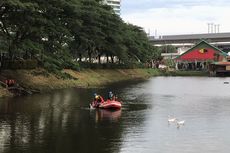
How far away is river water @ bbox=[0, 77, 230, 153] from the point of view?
2636 centimetres

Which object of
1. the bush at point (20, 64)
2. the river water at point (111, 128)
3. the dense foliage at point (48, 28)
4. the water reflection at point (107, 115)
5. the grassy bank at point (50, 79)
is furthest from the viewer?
the bush at point (20, 64)

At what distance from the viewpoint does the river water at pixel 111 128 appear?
2636 cm

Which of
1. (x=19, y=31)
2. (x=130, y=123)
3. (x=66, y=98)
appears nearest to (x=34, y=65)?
(x=19, y=31)

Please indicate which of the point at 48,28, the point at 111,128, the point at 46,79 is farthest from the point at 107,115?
the point at 46,79

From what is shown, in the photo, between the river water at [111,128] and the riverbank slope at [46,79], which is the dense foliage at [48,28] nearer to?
the riverbank slope at [46,79]

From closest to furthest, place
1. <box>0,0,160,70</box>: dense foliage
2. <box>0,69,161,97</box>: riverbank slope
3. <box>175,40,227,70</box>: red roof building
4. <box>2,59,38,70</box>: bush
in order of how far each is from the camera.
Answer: <box>0,0,160,70</box>: dense foliage < <box>0,69,161,97</box>: riverbank slope < <box>2,59,38,70</box>: bush < <box>175,40,227,70</box>: red roof building

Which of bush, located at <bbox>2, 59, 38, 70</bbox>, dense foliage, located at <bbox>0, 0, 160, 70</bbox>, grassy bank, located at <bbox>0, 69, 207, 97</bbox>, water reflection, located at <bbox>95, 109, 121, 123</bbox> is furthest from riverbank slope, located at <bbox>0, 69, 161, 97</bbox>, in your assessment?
water reflection, located at <bbox>95, 109, 121, 123</bbox>

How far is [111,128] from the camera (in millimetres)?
33031

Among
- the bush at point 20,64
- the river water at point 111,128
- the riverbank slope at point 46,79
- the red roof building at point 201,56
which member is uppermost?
the red roof building at point 201,56

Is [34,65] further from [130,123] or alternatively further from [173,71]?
[173,71]

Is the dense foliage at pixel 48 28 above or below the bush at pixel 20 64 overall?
above

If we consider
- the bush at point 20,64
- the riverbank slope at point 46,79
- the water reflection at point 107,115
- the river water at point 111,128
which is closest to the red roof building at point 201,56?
the riverbank slope at point 46,79

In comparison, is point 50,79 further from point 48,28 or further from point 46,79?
point 48,28

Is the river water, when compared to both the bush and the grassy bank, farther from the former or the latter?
the bush
